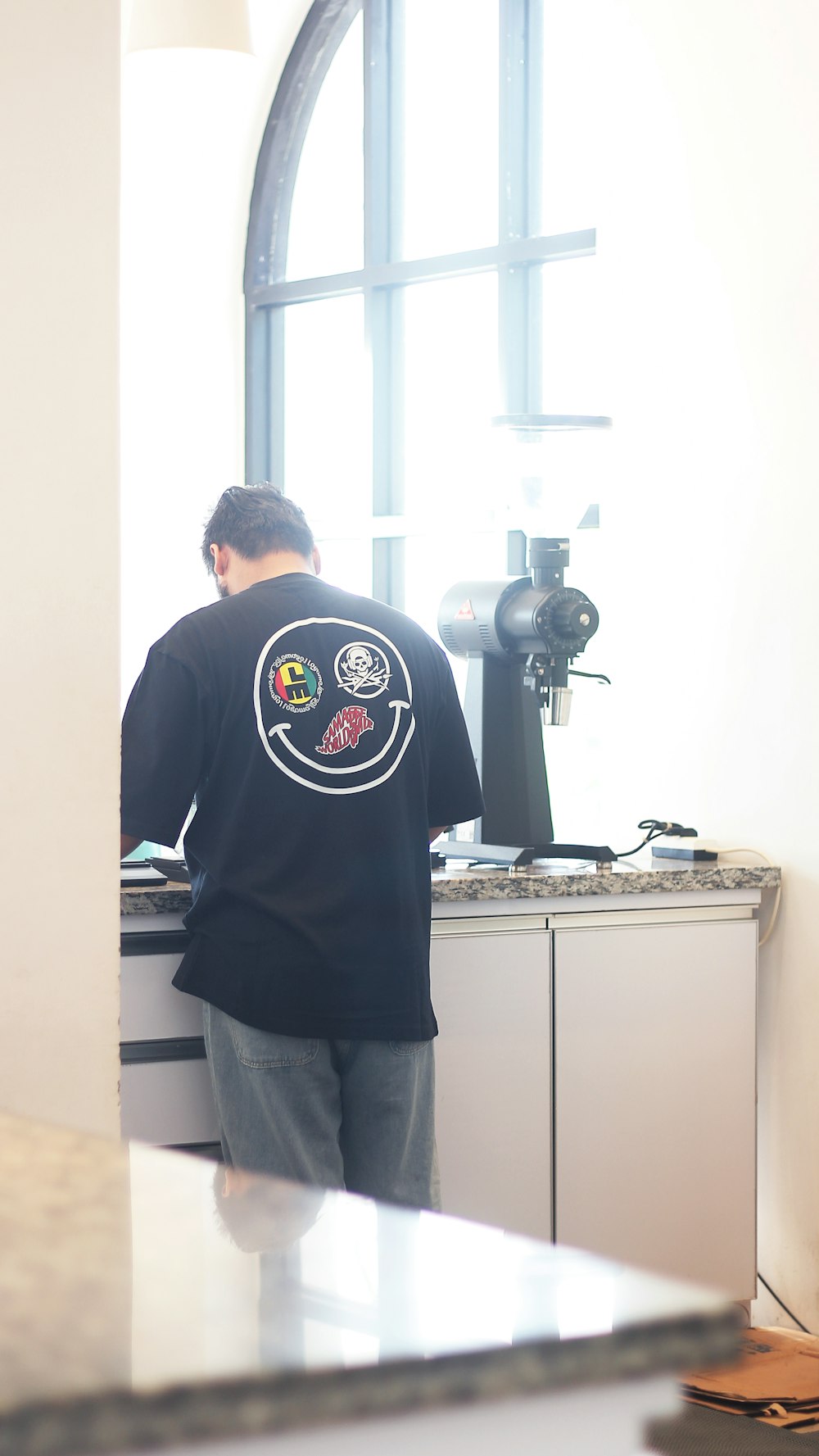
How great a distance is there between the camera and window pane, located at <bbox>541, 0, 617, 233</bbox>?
414cm

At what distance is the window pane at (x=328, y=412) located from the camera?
16.2 ft

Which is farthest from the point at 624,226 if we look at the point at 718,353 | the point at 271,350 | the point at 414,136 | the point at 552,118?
the point at 271,350

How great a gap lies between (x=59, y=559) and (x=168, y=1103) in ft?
3.13

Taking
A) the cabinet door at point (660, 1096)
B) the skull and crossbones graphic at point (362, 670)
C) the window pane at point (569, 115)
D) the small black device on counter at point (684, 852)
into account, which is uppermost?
the window pane at point (569, 115)

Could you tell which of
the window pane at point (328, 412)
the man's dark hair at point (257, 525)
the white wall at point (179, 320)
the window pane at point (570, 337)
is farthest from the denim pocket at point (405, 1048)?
the white wall at point (179, 320)

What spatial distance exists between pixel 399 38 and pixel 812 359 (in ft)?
8.81

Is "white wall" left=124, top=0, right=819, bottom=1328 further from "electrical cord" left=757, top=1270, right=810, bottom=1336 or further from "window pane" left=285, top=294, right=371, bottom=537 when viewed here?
"window pane" left=285, top=294, right=371, bottom=537

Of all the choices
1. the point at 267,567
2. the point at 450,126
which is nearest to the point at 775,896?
the point at 267,567

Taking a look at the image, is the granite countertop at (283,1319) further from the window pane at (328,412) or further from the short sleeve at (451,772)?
the window pane at (328,412)

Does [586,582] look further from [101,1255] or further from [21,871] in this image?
[101,1255]

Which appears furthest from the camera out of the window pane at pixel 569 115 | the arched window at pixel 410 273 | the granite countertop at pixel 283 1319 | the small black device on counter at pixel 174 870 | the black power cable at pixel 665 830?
the arched window at pixel 410 273

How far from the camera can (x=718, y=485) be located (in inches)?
122

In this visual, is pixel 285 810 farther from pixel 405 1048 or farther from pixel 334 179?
pixel 334 179

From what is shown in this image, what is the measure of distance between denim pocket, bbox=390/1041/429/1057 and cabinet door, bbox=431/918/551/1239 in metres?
0.36
